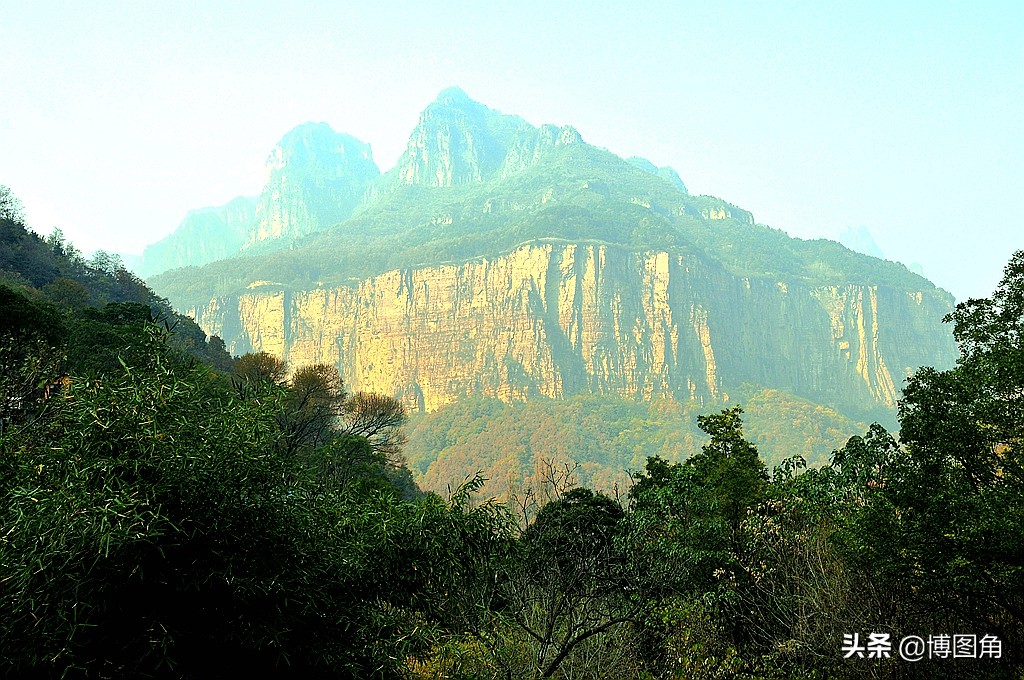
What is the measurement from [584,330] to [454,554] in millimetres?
122089

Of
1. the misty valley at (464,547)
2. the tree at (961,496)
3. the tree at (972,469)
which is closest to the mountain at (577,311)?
the misty valley at (464,547)

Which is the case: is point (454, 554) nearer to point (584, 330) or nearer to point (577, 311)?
point (584, 330)

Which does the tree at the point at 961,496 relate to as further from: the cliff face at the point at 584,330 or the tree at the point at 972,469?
the cliff face at the point at 584,330

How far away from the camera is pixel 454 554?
385 inches

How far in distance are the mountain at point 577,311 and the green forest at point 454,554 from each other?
108109 mm

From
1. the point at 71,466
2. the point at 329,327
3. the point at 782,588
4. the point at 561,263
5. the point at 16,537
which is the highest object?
the point at 561,263

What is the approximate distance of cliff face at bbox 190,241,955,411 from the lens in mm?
128625

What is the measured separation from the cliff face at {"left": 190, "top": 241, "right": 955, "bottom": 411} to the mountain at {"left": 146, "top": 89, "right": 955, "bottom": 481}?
264mm

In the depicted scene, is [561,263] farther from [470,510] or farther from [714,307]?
[470,510]

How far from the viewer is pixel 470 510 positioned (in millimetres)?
10438

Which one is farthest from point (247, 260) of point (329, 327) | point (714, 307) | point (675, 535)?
point (675, 535)

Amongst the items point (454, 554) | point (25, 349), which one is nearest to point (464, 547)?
point (454, 554)

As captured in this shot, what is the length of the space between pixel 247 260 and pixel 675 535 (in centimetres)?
15802

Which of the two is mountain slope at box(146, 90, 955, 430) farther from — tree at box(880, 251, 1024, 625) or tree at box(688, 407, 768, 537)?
tree at box(880, 251, 1024, 625)
